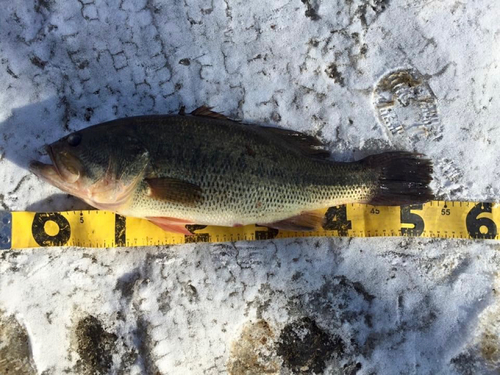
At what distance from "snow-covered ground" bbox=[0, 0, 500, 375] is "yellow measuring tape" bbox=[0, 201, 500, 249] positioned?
0.11 m

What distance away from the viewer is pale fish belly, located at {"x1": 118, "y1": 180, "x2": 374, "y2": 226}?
293cm

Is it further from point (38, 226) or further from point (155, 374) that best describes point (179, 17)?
point (155, 374)

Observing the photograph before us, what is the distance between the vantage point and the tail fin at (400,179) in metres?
3.21

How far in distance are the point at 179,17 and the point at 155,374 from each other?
10.5 feet

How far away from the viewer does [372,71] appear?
3564 millimetres

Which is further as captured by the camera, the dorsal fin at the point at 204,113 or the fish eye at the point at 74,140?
the dorsal fin at the point at 204,113

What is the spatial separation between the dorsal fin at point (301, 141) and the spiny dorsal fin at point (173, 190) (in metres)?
0.79

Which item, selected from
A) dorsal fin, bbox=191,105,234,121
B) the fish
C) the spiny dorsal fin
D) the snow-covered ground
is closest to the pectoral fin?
the fish

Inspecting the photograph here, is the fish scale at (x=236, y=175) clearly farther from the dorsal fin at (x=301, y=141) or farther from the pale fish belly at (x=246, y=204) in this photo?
the dorsal fin at (x=301, y=141)

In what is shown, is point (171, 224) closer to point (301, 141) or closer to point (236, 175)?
point (236, 175)

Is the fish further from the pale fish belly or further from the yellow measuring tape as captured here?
the yellow measuring tape

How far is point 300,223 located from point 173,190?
1052 mm

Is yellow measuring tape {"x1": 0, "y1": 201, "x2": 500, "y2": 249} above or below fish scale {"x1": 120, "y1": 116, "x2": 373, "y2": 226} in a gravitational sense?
below

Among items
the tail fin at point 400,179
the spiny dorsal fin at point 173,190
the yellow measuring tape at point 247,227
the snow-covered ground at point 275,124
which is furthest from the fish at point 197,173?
the snow-covered ground at point 275,124
